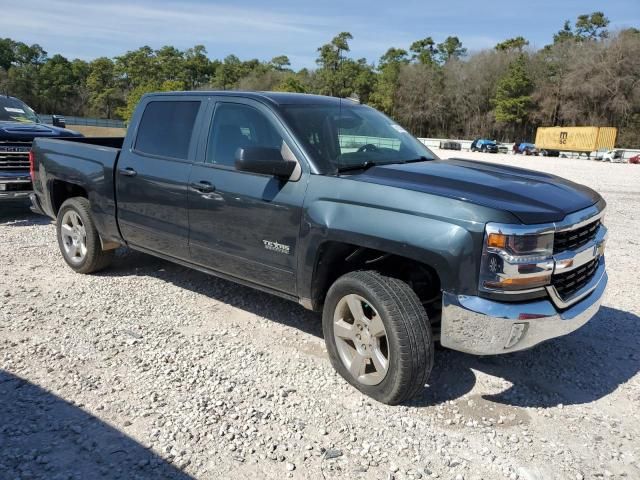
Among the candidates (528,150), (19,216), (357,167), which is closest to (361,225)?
(357,167)

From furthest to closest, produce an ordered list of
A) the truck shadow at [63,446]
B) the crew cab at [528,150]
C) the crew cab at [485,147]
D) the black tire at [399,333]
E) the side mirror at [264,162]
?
the crew cab at [528,150]
the crew cab at [485,147]
the side mirror at [264,162]
the black tire at [399,333]
the truck shadow at [63,446]

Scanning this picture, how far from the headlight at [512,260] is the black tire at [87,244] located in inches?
165

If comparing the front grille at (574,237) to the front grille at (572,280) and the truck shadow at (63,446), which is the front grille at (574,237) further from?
the truck shadow at (63,446)

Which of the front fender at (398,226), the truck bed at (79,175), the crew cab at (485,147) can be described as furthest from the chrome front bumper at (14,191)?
the crew cab at (485,147)

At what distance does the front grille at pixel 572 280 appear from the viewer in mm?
3264

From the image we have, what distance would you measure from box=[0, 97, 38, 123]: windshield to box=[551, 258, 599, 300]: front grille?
9796 mm

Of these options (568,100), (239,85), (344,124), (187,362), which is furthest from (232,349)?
(239,85)

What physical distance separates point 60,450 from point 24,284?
10.4 feet

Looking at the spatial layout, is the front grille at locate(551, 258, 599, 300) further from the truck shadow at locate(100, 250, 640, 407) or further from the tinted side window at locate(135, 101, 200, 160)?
the tinted side window at locate(135, 101, 200, 160)

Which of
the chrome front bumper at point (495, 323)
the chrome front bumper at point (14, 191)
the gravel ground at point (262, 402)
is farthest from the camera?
the chrome front bumper at point (14, 191)

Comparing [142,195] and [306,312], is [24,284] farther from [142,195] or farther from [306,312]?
[306,312]

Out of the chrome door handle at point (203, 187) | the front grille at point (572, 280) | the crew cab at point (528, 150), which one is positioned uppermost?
the chrome door handle at point (203, 187)

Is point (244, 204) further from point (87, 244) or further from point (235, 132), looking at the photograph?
point (87, 244)

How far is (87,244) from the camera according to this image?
566cm
